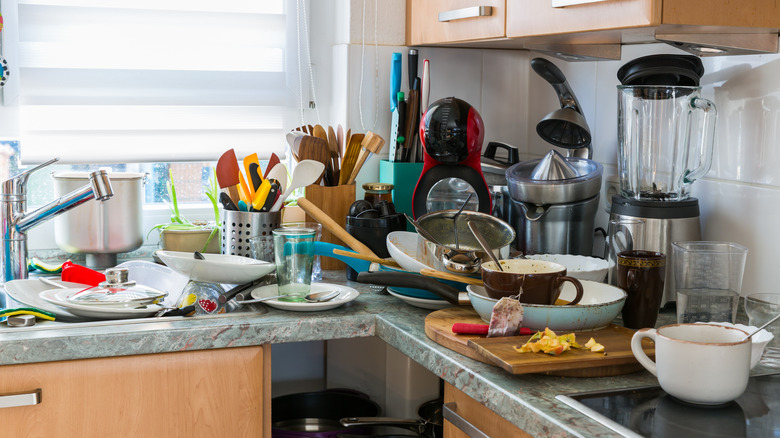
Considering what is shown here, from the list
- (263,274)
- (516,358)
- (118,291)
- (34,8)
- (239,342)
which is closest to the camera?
(516,358)

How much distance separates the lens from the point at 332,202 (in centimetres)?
191

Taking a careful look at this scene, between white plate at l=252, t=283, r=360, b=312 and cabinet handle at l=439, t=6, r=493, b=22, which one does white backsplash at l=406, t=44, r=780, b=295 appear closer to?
cabinet handle at l=439, t=6, r=493, b=22

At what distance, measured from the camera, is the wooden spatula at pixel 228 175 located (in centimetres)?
185

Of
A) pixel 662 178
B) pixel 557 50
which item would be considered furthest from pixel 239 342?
pixel 557 50

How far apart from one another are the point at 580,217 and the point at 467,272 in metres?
0.39

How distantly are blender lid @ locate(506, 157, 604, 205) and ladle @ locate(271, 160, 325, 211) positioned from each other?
42cm

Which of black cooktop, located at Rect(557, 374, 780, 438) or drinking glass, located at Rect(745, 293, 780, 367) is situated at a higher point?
drinking glass, located at Rect(745, 293, 780, 367)

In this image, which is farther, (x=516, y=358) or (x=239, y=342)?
(x=239, y=342)

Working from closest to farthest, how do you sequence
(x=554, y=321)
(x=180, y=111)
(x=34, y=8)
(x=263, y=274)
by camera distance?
(x=554, y=321) < (x=263, y=274) < (x=34, y=8) < (x=180, y=111)

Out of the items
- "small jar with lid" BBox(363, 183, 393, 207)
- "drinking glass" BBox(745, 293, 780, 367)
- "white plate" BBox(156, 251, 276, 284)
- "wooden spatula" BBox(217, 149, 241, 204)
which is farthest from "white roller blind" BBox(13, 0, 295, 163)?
"drinking glass" BBox(745, 293, 780, 367)

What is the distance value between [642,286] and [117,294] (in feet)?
3.09

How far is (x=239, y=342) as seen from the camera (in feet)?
4.66

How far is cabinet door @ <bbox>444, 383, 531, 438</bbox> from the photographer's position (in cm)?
111

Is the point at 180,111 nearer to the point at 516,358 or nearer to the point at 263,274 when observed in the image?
the point at 263,274
